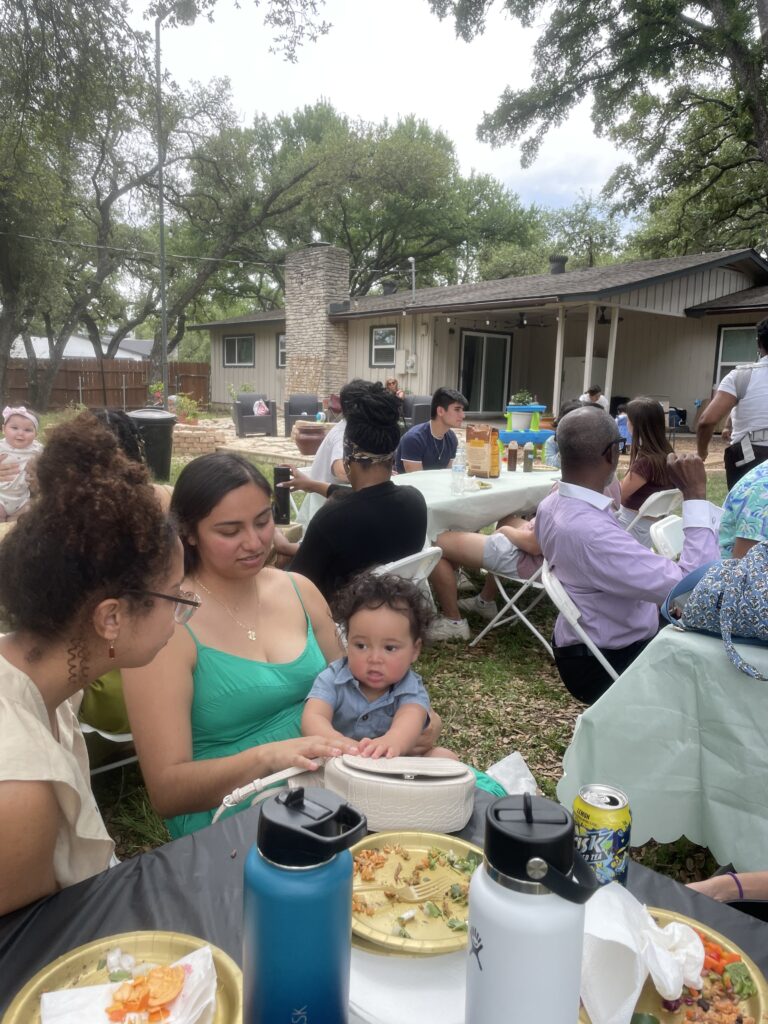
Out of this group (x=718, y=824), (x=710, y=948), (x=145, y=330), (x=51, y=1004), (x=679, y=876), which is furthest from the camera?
(x=145, y=330)

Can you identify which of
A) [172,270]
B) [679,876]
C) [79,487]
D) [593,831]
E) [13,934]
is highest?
[172,270]

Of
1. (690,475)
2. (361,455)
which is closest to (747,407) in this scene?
(690,475)

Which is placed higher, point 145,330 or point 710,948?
point 145,330

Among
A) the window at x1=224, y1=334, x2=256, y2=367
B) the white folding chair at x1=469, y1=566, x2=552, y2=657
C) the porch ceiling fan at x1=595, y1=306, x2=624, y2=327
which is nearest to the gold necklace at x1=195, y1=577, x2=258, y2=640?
the white folding chair at x1=469, y1=566, x2=552, y2=657

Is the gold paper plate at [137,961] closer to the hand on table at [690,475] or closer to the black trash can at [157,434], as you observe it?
the hand on table at [690,475]

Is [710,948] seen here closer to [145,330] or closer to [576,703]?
[576,703]

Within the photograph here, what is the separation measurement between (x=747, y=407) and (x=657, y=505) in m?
1.64

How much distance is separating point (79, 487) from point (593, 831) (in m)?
1.01

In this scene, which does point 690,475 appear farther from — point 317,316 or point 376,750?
point 317,316

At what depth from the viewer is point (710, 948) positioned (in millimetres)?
1007

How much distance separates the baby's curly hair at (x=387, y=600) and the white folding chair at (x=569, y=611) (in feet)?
2.36

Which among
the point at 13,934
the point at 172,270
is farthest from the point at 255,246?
the point at 13,934

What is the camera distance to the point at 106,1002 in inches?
35.0

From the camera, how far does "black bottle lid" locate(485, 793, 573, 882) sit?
62 centimetres
